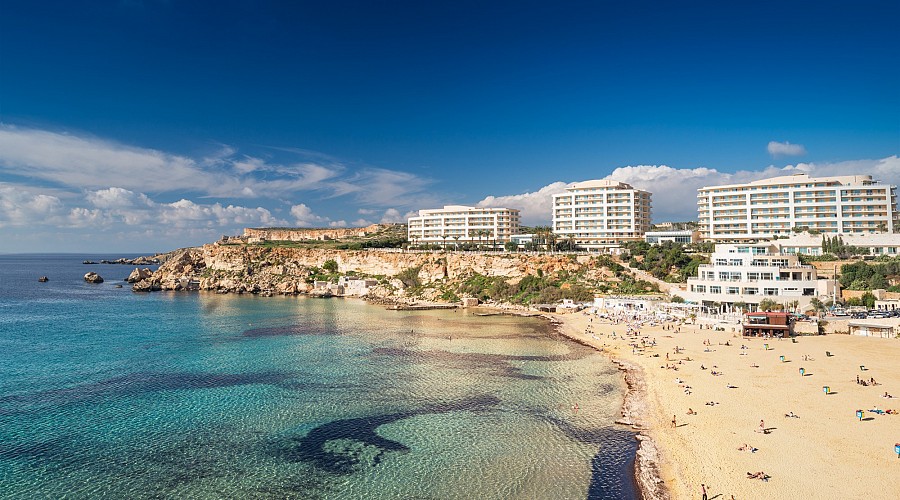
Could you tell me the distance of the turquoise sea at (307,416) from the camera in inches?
765

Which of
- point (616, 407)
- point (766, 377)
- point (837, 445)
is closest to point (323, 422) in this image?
point (616, 407)

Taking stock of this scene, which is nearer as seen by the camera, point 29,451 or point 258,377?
point 29,451

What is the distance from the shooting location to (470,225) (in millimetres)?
113500

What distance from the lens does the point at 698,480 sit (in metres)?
18.7

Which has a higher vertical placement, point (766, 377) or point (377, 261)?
point (377, 261)

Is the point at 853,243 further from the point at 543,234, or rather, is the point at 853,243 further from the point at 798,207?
the point at 543,234

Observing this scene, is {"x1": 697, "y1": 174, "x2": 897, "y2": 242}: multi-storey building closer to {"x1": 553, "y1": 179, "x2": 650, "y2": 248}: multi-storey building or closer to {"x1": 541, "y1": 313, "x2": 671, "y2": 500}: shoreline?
{"x1": 553, "y1": 179, "x2": 650, "y2": 248}: multi-storey building

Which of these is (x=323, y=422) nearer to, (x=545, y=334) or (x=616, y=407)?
(x=616, y=407)

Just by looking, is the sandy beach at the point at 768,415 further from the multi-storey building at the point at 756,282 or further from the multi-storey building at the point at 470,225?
the multi-storey building at the point at 470,225

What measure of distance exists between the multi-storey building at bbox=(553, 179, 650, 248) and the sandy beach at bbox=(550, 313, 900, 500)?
51.3m

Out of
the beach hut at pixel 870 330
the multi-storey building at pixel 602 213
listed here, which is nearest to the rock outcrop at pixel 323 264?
the multi-storey building at pixel 602 213

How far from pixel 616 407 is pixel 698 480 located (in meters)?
9.00

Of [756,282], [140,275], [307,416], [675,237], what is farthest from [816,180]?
[140,275]

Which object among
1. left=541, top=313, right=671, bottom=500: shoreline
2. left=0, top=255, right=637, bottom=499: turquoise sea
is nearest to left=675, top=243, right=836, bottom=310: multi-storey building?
left=541, top=313, right=671, bottom=500: shoreline
